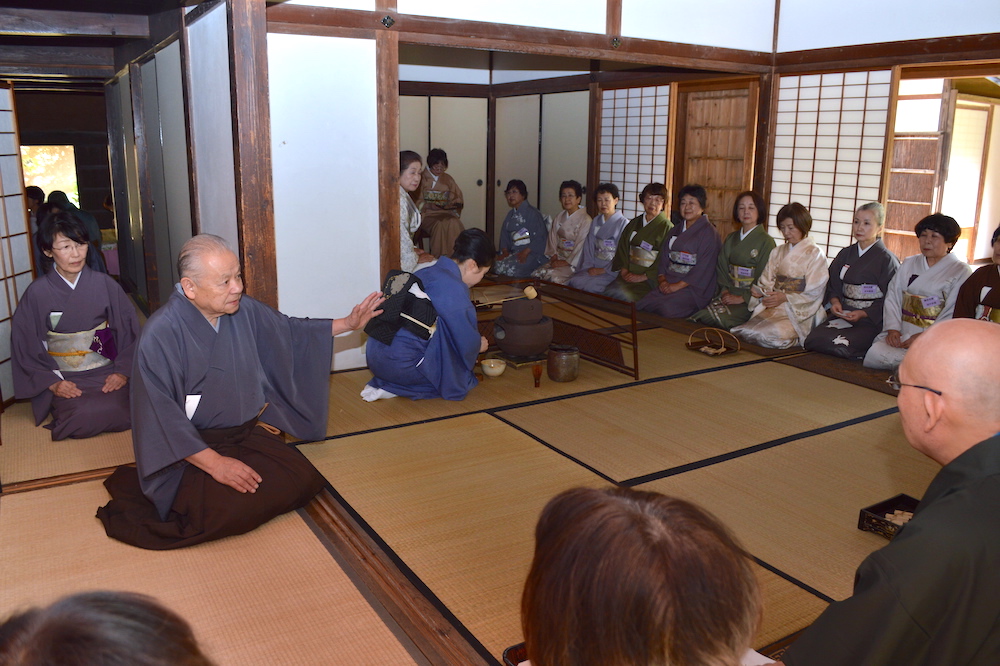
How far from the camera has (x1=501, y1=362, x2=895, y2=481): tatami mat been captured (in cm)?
403

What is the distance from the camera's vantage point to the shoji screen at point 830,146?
267 inches

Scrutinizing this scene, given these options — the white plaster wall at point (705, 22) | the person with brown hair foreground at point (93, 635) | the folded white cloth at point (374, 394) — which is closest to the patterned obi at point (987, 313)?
the white plaster wall at point (705, 22)

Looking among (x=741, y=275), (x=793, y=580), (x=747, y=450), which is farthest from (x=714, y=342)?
(x=793, y=580)

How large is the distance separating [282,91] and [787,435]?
12.1 feet

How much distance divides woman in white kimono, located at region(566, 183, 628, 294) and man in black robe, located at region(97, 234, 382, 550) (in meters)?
5.24

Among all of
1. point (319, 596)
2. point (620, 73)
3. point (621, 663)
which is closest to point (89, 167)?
point (620, 73)

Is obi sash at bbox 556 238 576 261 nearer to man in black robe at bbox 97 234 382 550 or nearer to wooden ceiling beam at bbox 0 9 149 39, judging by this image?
wooden ceiling beam at bbox 0 9 149 39

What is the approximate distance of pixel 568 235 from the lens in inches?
354

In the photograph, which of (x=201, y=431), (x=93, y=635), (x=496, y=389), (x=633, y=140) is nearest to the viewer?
(x=93, y=635)

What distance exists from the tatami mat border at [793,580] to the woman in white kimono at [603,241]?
17.7 ft

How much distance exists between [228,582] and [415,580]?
664 mm

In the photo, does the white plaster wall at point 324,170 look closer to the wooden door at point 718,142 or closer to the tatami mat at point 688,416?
the tatami mat at point 688,416

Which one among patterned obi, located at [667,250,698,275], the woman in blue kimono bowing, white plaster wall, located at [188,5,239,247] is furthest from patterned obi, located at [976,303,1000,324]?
white plaster wall, located at [188,5,239,247]

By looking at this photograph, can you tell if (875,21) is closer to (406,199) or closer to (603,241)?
(603,241)
